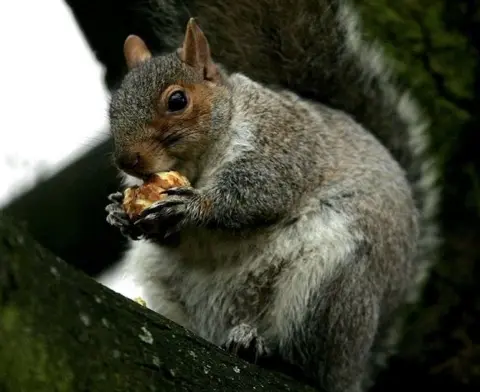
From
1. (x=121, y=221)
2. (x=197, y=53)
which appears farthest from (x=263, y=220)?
(x=197, y=53)

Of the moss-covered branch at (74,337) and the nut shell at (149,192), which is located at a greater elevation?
the moss-covered branch at (74,337)

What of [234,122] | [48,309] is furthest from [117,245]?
[48,309]

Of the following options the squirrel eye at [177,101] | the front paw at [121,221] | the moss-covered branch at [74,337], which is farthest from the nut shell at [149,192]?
the moss-covered branch at [74,337]

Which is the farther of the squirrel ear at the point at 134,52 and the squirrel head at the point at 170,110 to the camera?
the squirrel ear at the point at 134,52

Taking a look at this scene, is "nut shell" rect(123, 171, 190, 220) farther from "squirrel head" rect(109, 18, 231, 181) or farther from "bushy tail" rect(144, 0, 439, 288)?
"bushy tail" rect(144, 0, 439, 288)

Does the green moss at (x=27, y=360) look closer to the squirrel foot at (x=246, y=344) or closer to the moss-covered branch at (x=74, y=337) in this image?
the moss-covered branch at (x=74, y=337)

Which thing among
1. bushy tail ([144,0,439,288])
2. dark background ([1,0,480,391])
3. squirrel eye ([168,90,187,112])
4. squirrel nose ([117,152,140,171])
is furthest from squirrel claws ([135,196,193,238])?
bushy tail ([144,0,439,288])

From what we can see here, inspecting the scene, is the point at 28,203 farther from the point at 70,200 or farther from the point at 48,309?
the point at 48,309

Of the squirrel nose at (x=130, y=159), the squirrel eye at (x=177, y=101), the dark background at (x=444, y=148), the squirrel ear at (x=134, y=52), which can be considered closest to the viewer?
the squirrel nose at (x=130, y=159)
